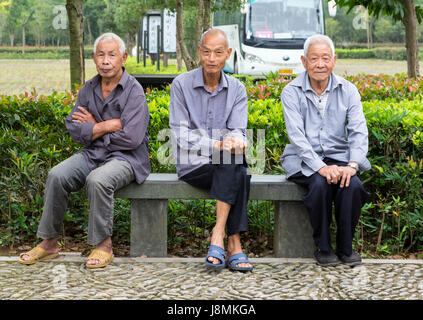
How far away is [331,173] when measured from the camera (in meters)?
4.10

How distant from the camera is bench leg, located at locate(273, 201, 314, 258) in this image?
4.40 m

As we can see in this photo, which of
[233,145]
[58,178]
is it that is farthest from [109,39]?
[233,145]

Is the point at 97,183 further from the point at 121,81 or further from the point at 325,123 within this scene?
the point at 325,123

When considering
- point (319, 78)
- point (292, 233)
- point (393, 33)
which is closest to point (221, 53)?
point (319, 78)

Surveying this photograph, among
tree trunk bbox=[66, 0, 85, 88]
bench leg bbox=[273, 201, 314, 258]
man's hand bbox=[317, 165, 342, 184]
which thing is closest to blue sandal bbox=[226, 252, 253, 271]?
bench leg bbox=[273, 201, 314, 258]

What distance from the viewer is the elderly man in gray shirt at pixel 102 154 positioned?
413 centimetres

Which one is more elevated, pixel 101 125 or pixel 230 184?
pixel 101 125

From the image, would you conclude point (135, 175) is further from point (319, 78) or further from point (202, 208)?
point (319, 78)

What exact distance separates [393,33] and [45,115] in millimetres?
67225

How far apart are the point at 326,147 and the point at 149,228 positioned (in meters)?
1.41

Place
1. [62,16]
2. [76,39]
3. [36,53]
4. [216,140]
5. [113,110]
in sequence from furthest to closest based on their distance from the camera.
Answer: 1. [36,53]
2. [62,16]
3. [76,39]
4. [113,110]
5. [216,140]

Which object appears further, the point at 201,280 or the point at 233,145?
the point at 233,145

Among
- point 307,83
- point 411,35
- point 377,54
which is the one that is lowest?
point 307,83

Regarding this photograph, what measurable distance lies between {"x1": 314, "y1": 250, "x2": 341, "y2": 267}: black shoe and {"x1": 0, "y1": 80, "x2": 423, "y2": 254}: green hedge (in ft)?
1.66
